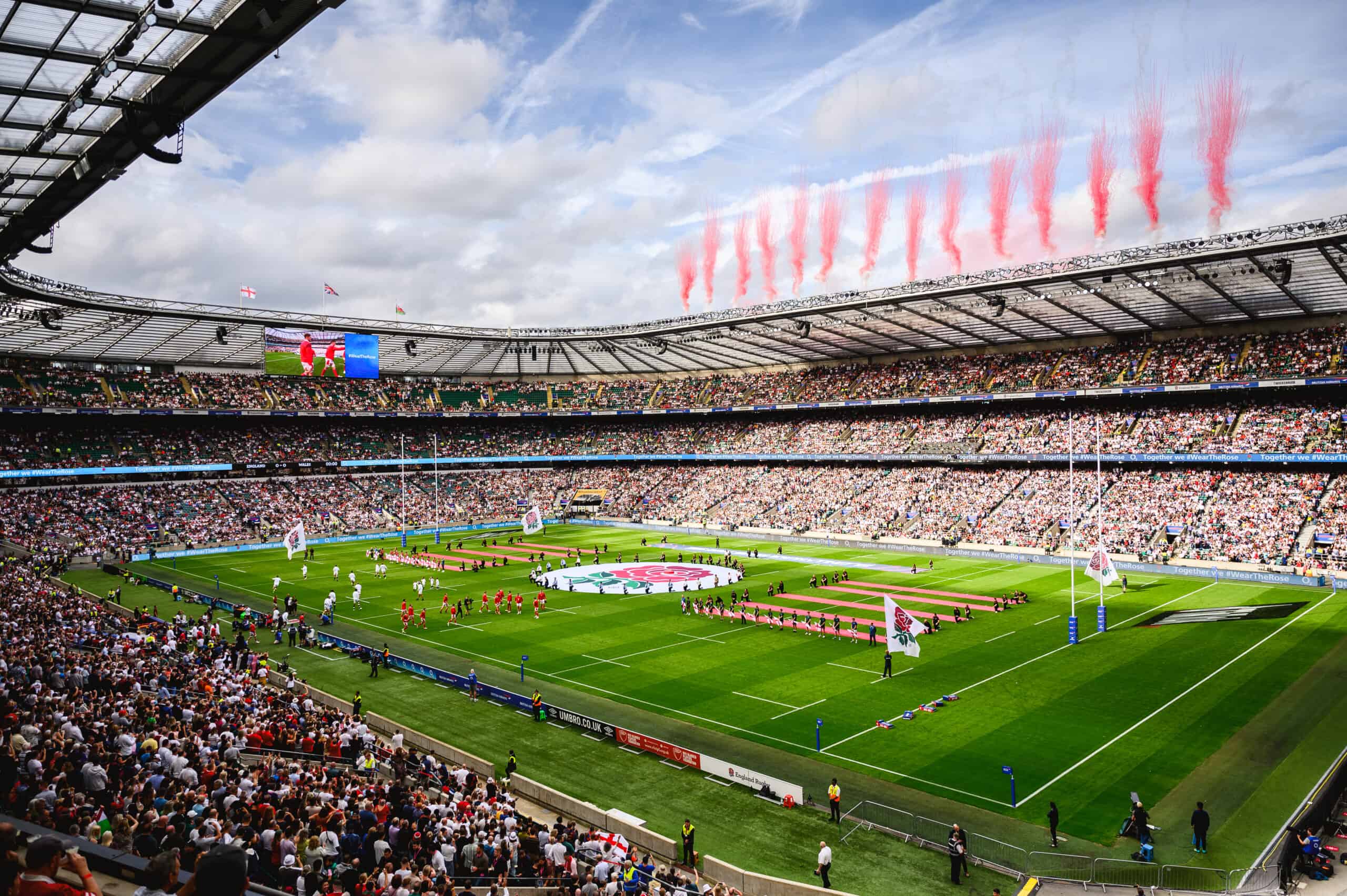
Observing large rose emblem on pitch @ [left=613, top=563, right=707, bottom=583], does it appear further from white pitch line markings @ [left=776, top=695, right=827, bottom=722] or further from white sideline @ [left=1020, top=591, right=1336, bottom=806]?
white sideline @ [left=1020, top=591, right=1336, bottom=806]

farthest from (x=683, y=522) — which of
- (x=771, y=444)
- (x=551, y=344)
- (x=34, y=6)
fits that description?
(x=34, y=6)

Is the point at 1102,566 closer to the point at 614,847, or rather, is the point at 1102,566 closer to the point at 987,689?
the point at 987,689

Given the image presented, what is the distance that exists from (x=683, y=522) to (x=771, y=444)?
12.5m

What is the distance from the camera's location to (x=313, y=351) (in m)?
70.9

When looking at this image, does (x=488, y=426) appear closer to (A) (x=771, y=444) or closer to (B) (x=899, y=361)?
(A) (x=771, y=444)

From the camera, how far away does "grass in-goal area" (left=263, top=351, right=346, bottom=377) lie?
70.2 meters

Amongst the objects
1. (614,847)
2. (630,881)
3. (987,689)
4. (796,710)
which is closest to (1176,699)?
(987,689)

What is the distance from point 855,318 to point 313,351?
45.3 metres

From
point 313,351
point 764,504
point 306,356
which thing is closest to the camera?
point 306,356

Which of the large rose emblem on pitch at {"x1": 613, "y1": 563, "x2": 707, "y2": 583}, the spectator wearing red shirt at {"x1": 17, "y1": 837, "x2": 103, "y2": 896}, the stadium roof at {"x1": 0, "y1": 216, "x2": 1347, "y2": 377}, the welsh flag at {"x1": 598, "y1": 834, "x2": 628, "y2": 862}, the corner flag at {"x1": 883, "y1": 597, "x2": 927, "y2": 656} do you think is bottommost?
the welsh flag at {"x1": 598, "y1": 834, "x2": 628, "y2": 862}

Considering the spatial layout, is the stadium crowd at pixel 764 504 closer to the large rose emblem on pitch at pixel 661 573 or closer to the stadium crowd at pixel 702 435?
the stadium crowd at pixel 702 435

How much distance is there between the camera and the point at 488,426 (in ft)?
327

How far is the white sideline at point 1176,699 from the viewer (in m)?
21.8

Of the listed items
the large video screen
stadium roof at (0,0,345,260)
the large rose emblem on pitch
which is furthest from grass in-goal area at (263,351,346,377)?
stadium roof at (0,0,345,260)
